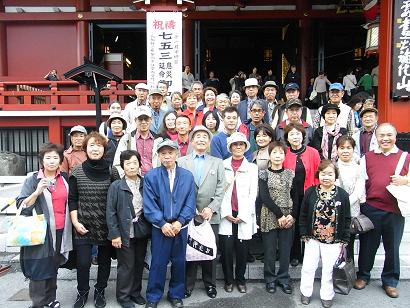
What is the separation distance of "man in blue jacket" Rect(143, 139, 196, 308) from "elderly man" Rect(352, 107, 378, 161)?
2506 mm

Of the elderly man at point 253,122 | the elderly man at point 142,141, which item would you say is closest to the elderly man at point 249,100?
the elderly man at point 253,122

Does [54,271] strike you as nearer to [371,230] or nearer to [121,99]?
[371,230]

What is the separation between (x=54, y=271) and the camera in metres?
3.89

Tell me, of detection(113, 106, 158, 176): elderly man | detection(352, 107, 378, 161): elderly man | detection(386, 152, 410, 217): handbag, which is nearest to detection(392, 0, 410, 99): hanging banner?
detection(352, 107, 378, 161): elderly man

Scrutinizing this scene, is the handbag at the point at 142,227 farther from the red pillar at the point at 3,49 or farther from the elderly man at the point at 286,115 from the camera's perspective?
the red pillar at the point at 3,49

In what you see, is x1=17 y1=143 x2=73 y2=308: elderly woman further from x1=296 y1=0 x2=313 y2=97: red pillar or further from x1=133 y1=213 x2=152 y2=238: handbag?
x1=296 y1=0 x2=313 y2=97: red pillar

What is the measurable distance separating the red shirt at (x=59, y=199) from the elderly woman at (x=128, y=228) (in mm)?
464

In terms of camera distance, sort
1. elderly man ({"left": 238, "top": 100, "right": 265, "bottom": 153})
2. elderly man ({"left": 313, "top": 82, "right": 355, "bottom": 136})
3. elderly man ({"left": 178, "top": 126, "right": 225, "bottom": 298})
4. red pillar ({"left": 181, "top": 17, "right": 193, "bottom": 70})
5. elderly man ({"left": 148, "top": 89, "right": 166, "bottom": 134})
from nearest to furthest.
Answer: elderly man ({"left": 178, "top": 126, "right": 225, "bottom": 298}) < elderly man ({"left": 238, "top": 100, "right": 265, "bottom": 153}) < elderly man ({"left": 313, "top": 82, "right": 355, "bottom": 136}) < elderly man ({"left": 148, "top": 89, "right": 166, "bottom": 134}) < red pillar ({"left": 181, "top": 17, "right": 193, "bottom": 70})

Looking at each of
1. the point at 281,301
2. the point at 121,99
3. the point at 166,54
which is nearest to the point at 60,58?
the point at 121,99

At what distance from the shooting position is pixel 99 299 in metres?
4.18

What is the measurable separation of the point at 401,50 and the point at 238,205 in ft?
19.1

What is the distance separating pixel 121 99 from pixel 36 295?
857cm

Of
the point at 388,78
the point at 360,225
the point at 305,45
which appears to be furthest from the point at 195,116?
the point at 305,45

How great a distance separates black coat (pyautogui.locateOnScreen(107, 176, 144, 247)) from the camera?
3900mm
